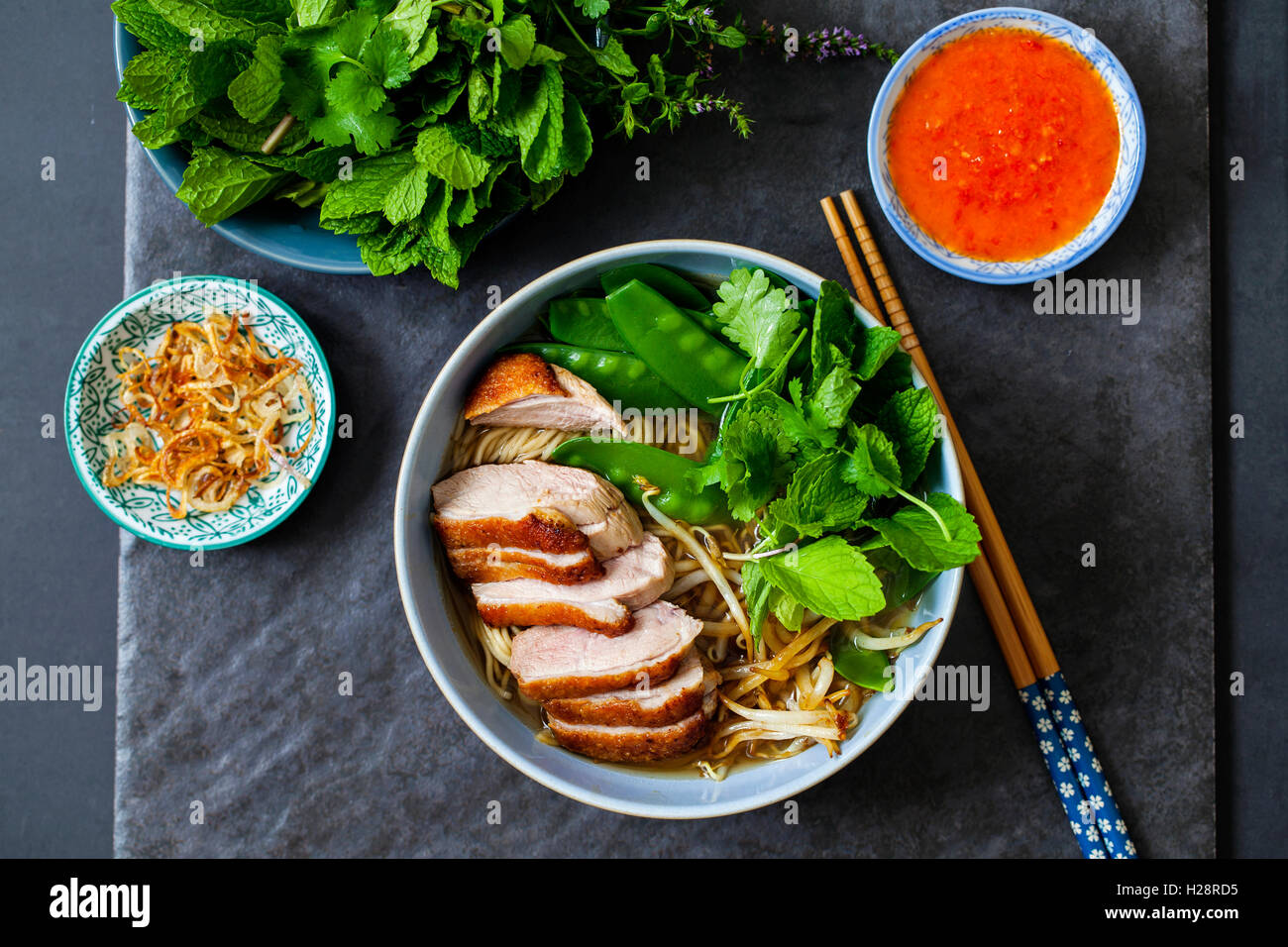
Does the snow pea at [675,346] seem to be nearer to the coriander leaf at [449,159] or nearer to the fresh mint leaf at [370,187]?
the coriander leaf at [449,159]

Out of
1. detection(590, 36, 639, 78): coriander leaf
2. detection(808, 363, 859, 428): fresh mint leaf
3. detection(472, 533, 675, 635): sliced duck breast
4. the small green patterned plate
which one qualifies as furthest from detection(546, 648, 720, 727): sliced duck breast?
detection(590, 36, 639, 78): coriander leaf

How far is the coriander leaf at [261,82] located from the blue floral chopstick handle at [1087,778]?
2100 mm

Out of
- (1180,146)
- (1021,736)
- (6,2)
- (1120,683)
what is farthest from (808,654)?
(6,2)

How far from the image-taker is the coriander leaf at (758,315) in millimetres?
1771

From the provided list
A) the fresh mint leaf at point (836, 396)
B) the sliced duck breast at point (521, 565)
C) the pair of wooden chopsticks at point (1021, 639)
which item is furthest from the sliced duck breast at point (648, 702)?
the pair of wooden chopsticks at point (1021, 639)

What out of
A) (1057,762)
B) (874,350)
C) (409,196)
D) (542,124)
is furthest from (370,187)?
(1057,762)

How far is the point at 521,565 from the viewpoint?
1.96 m

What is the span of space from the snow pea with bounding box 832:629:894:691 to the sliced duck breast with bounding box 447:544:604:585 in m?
0.55

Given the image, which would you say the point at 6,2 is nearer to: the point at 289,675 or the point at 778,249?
the point at 289,675

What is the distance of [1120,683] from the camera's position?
2213mm

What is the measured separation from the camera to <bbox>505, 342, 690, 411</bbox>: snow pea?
199 cm

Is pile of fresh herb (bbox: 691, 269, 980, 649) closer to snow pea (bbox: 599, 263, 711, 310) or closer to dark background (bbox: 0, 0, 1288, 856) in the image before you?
snow pea (bbox: 599, 263, 711, 310)

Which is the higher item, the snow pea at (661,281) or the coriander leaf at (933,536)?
the snow pea at (661,281)

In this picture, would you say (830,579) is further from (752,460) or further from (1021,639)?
(1021,639)
